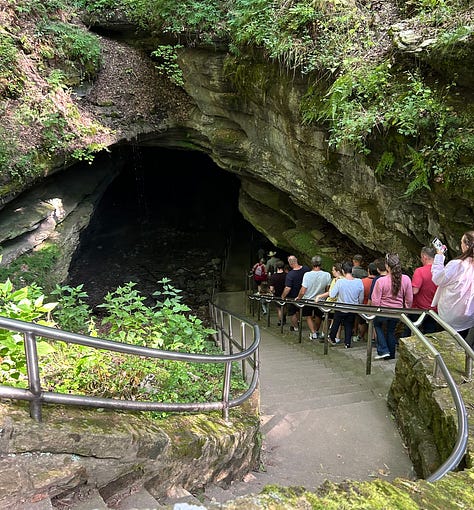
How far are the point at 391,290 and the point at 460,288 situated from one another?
117cm

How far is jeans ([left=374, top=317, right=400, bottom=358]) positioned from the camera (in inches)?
213

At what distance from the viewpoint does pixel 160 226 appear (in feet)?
57.4

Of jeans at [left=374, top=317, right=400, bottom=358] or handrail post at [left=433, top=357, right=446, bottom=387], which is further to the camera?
jeans at [left=374, top=317, right=400, bottom=358]

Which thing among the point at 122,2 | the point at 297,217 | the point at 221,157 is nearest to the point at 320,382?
the point at 297,217

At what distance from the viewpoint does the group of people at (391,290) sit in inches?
165

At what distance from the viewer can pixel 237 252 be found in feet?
55.6

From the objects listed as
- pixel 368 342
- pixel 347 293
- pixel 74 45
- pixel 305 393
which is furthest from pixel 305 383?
pixel 74 45

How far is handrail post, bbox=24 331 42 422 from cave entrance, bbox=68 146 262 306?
10972mm

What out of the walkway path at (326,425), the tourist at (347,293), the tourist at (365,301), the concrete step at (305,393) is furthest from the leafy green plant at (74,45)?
the concrete step at (305,393)

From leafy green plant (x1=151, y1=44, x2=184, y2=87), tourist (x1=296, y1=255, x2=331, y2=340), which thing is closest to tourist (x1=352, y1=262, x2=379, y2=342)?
tourist (x1=296, y1=255, x2=331, y2=340)

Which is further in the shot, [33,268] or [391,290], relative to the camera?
[33,268]

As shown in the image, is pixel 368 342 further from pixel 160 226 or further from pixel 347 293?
pixel 160 226

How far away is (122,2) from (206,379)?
10.6 metres

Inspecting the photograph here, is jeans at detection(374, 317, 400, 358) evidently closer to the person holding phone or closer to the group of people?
the group of people
